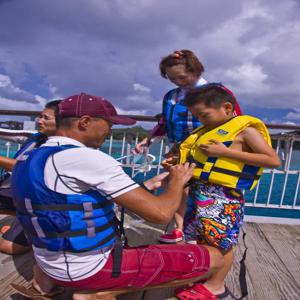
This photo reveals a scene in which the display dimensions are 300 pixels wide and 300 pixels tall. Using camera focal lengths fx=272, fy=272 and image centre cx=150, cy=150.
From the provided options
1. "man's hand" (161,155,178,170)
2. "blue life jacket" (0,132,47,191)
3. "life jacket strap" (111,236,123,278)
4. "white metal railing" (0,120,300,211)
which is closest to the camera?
"life jacket strap" (111,236,123,278)

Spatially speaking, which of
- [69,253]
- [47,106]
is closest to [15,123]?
[47,106]

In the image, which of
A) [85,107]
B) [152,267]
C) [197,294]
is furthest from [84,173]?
[197,294]

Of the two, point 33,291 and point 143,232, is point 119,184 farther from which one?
point 143,232

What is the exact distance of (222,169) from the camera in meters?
1.58

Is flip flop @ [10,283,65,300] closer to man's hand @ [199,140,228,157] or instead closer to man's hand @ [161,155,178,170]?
man's hand @ [161,155,178,170]

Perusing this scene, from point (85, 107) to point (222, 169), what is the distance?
85 centimetres

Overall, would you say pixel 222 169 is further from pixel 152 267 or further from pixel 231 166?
pixel 152 267

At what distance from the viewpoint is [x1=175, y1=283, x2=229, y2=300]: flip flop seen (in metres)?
1.58

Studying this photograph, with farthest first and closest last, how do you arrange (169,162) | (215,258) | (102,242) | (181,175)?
(169,162), (215,258), (181,175), (102,242)

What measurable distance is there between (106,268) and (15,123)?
2732 mm

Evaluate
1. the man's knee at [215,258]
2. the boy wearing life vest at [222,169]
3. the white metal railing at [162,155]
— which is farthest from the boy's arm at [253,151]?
the white metal railing at [162,155]

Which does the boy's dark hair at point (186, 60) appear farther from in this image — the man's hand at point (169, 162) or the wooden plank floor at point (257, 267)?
the wooden plank floor at point (257, 267)

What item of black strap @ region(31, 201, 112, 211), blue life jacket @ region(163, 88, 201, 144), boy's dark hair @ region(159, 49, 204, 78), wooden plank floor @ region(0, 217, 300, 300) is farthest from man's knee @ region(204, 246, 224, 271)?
boy's dark hair @ region(159, 49, 204, 78)

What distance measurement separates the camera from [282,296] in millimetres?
1742
